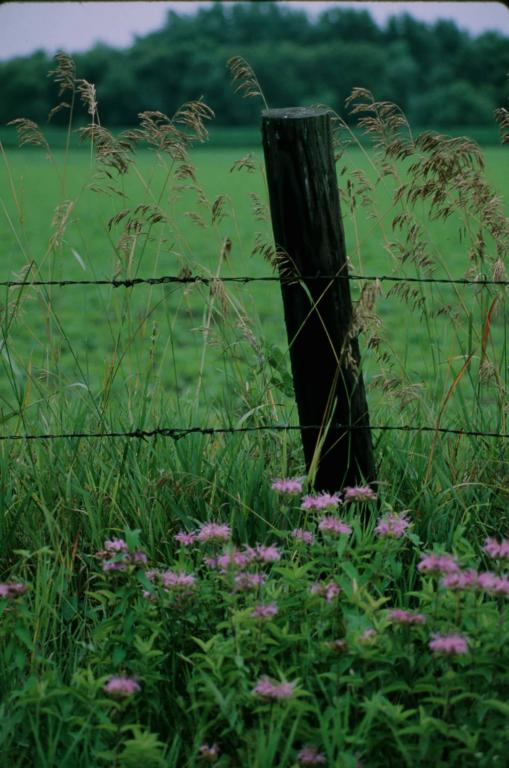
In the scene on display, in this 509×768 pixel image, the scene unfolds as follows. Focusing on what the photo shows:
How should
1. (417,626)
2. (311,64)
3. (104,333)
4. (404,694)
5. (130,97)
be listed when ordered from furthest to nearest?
(311,64) < (130,97) < (104,333) < (404,694) < (417,626)

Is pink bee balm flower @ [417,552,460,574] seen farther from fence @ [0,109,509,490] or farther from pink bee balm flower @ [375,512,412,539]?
fence @ [0,109,509,490]

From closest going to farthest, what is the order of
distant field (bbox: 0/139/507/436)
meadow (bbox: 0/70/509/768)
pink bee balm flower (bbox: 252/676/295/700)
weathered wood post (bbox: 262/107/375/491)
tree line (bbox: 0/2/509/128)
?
pink bee balm flower (bbox: 252/676/295/700), meadow (bbox: 0/70/509/768), weathered wood post (bbox: 262/107/375/491), distant field (bbox: 0/139/507/436), tree line (bbox: 0/2/509/128)

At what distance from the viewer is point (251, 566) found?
6.74 feet

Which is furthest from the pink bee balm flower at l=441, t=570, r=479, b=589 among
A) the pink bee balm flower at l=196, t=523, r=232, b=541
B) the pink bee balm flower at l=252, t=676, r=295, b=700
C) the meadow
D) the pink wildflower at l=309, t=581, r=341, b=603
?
the pink bee balm flower at l=196, t=523, r=232, b=541

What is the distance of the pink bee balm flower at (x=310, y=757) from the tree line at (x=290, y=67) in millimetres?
46239

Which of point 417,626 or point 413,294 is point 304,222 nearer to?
point 413,294

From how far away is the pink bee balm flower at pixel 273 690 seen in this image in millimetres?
1747

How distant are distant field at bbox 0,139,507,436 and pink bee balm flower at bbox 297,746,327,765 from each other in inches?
46.0

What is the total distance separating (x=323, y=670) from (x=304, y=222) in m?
1.11

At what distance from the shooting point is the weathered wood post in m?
2.53

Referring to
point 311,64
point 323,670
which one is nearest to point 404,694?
point 323,670

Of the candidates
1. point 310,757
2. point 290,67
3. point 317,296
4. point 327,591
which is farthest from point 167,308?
point 290,67

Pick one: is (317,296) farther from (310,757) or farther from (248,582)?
(310,757)

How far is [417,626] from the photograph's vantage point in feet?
6.20
